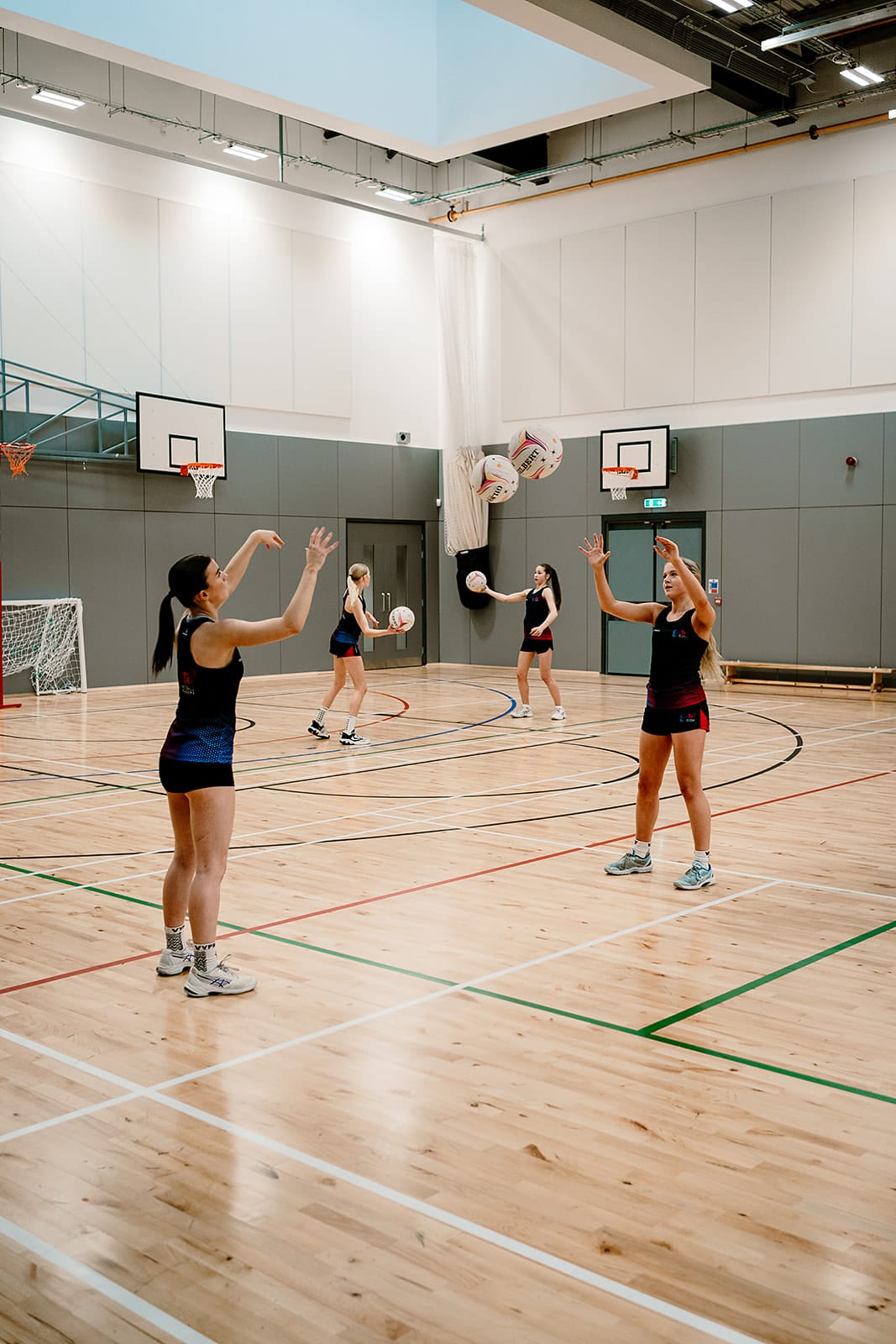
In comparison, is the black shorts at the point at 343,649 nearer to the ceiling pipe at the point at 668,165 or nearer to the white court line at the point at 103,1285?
the white court line at the point at 103,1285

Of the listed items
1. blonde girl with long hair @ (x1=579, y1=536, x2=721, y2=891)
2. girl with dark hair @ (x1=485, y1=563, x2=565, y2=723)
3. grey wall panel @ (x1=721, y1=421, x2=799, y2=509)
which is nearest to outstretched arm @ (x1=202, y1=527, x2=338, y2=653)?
blonde girl with long hair @ (x1=579, y1=536, x2=721, y2=891)

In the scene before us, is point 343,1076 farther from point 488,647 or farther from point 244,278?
point 488,647

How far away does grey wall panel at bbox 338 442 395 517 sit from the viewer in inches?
936

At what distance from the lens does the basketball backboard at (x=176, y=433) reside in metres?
19.9

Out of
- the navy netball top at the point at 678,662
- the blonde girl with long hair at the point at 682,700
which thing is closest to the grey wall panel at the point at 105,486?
the blonde girl with long hair at the point at 682,700

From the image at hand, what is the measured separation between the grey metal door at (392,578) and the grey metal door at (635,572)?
4112mm

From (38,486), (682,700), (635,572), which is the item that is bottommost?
(682,700)

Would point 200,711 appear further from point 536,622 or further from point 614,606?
point 536,622

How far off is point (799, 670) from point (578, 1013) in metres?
16.5

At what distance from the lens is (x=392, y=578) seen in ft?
81.8

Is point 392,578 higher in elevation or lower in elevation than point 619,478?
lower

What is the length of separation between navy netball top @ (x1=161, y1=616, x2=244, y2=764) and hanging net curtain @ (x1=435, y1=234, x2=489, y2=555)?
19216mm

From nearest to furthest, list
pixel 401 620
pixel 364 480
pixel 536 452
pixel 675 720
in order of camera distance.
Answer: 1. pixel 675 720
2. pixel 401 620
3. pixel 536 452
4. pixel 364 480

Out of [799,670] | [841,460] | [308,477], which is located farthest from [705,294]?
[308,477]
